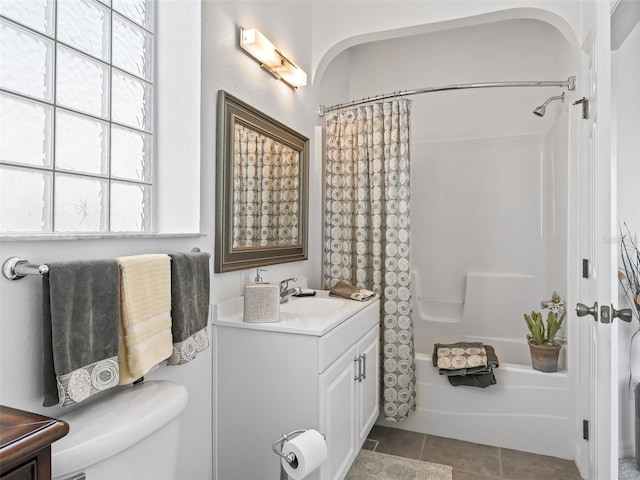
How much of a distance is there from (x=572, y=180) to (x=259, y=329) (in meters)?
1.84

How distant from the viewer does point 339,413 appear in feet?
5.69

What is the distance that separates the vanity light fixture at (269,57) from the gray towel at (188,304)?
3.33ft

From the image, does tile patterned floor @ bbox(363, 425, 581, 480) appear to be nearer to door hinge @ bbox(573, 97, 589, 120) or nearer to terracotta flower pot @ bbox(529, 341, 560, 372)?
terracotta flower pot @ bbox(529, 341, 560, 372)

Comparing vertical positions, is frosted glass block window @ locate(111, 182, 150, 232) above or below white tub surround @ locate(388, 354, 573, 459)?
above

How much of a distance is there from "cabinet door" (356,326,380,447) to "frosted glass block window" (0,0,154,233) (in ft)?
3.96

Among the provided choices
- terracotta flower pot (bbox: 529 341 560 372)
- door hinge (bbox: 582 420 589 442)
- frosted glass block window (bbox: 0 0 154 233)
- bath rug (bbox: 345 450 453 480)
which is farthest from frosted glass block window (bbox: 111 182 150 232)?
door hinge (bbox: 582 420 589 442)

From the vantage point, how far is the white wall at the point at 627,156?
187 centimetres

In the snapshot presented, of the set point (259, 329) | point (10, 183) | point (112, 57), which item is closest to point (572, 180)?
point (259, 329)

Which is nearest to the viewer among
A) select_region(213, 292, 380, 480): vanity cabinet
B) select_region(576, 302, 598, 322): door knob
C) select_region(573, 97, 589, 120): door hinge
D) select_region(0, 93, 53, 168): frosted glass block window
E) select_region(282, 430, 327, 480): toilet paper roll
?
select_region(0, 93, 53, 168): frosted glass block window

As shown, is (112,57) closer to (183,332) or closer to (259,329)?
(183,332)

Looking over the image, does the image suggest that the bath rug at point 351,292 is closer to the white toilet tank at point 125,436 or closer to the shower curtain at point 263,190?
the shower curtain at point 263,190

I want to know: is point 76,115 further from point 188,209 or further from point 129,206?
point 188,209

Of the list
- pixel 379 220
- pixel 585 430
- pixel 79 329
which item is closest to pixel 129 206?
pixel 79 329

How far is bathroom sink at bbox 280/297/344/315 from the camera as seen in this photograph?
2093mm
